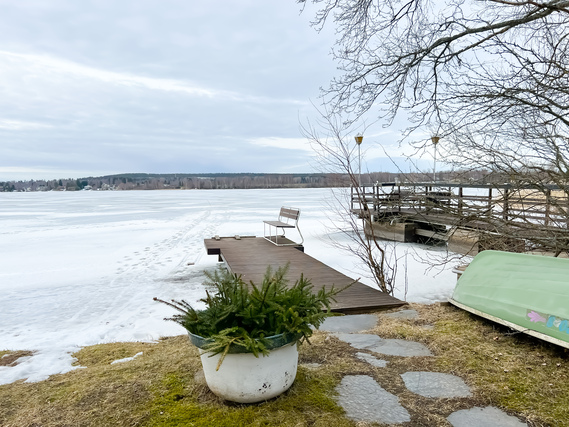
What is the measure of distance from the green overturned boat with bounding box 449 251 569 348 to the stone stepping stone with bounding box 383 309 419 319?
43 centimetres

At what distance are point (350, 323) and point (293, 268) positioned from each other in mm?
2730

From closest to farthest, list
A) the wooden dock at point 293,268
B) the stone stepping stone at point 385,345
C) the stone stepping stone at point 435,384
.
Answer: the stone stepping stone at point 435,384 < the stone stepping stone at point 385,345 < the wooden dock at point 293,268

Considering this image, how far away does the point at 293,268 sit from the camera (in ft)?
22.1

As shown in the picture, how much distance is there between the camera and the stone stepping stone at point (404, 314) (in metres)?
4.16

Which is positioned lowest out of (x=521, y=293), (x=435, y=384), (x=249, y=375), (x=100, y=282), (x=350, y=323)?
(x=100, y=282)

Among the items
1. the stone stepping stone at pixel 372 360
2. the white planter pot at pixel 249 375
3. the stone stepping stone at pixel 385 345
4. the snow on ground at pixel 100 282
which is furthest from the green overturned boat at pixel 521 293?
the snow on ground at pixel 100 282

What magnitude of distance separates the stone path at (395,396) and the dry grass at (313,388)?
0.06m

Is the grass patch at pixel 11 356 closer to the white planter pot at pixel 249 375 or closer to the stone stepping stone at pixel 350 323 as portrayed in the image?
the white planter pot at pixel 249 375

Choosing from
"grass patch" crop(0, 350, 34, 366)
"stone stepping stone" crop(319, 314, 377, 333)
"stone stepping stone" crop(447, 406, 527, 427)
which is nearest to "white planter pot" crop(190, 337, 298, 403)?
"stone stepping stone" crop(447, 406, 527, 427)

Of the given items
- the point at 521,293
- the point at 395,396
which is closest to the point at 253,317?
the point at 395,396

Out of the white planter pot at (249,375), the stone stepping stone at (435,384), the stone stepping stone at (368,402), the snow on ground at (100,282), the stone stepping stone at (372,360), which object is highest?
the white planter pot at (249,375)

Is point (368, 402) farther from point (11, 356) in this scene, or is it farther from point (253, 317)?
point (11, 356)

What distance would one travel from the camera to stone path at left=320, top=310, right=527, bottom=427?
2.16 m

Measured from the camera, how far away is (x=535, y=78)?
4535 millimetres
